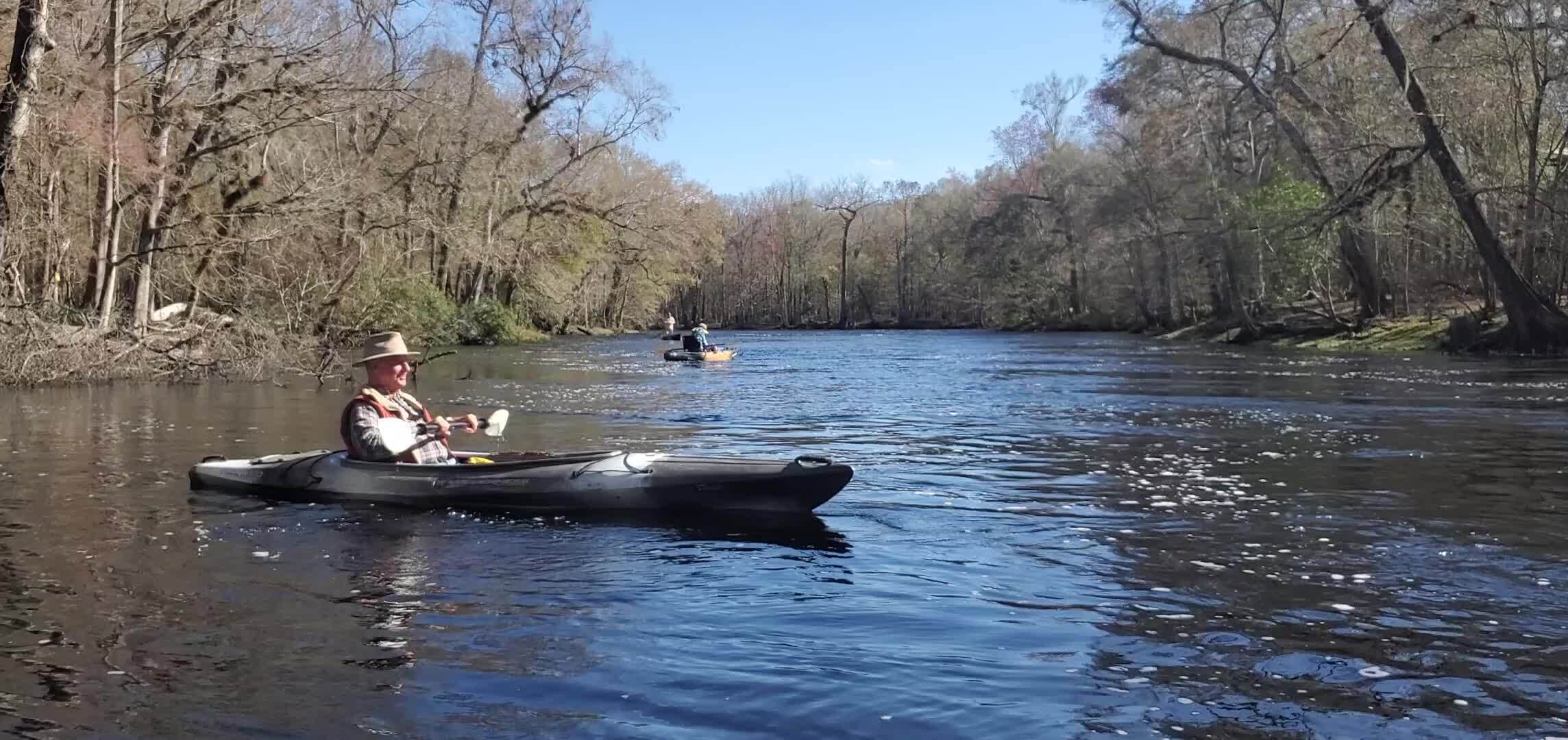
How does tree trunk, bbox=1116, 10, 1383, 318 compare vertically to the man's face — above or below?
above

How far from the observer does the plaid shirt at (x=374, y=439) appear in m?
9.39

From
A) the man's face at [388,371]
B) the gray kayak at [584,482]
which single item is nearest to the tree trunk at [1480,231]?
the gray kayak at [584,482]

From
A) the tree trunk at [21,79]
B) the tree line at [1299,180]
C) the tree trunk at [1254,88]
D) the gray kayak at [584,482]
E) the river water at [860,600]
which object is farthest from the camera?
the tree trunk at [1254,88]

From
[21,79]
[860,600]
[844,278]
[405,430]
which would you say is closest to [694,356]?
[21,79]

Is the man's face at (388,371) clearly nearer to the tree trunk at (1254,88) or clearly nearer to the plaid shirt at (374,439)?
the plaid shirt at (374,439)

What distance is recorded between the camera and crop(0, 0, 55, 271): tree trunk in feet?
52.0

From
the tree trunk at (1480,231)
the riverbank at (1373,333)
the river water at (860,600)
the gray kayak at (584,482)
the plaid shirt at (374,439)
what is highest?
the tree trunk at (1480,231)

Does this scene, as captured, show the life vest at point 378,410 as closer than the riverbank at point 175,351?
Yes

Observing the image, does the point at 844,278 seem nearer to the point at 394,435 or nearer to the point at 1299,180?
the point at 1299,180

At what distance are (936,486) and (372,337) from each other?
4.49m

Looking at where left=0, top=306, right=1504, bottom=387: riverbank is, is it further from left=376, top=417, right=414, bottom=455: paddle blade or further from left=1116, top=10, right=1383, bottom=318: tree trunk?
left=376, top=417, right=414, bottom=455: paddle blade

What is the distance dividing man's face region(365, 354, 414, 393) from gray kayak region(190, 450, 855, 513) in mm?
582

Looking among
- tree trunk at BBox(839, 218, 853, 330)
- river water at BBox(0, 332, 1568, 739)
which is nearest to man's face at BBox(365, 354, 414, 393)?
river water at BBox(0, 332, 1568, 739)

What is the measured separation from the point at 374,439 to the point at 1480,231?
23371mm
